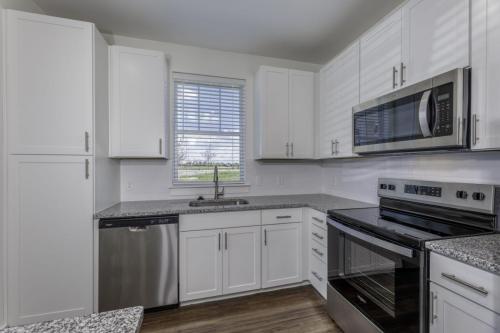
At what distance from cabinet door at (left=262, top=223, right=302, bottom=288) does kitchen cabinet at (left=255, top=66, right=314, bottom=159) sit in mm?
822

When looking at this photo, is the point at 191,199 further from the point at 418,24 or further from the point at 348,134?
the point at 418,24

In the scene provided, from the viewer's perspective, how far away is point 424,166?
75.5 inches

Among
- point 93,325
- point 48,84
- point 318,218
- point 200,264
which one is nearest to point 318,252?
point 318,218

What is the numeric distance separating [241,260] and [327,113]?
6.03ft

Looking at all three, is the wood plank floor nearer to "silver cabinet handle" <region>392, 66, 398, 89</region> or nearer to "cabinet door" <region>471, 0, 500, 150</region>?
"cabinet door" <region>471, 0, 500, 150</region>

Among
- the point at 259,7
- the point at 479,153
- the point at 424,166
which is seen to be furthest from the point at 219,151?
the point at 479,153

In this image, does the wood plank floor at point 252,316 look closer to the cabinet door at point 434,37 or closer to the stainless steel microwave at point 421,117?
the stainless steel microwave at point 421,117

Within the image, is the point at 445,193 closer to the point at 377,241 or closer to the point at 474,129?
the point at 474,129

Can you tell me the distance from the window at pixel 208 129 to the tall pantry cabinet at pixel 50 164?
37.1 inches

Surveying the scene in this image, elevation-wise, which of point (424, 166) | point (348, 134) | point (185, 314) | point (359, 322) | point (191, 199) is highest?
point (348, 134)

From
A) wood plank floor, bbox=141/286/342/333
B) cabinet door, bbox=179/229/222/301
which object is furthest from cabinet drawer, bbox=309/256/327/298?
cabinet door, bbox=179/229/222/301

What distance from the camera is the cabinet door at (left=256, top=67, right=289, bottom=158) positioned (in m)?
2.72

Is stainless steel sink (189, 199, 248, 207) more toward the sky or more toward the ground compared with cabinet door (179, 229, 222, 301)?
more toward the sky

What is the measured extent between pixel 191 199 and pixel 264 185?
0.91m
